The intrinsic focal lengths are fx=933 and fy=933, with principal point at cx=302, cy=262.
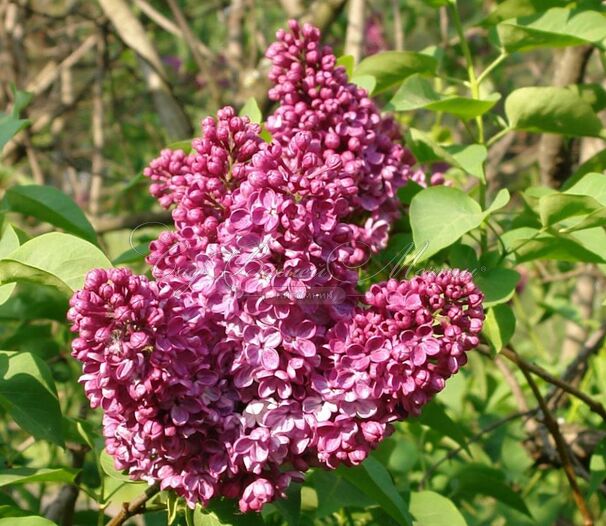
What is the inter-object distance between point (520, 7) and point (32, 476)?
990 millimetres

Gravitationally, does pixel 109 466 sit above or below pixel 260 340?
below

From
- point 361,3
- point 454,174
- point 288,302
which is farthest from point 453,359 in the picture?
point 361,3

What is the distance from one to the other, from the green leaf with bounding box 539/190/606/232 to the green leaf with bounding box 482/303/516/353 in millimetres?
124

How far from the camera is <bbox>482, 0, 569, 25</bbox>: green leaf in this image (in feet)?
4.71

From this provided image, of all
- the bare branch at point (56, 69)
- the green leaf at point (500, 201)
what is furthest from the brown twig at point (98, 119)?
the green leaf at point (500, 201)

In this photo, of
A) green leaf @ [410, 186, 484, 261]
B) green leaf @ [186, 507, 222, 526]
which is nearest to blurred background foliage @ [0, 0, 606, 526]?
green leaf @ [186, 507, 222, 526]

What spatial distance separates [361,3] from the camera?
2.61 meters

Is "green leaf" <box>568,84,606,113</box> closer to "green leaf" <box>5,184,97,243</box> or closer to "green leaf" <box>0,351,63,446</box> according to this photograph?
"green leaf" <box>5,184,97,243</box>

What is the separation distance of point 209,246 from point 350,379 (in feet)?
0.64

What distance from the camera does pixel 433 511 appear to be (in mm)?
1272

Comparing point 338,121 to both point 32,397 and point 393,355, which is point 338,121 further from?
point 32,397

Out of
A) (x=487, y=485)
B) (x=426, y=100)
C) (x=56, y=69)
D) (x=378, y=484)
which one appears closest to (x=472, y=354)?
(x=487, y=485)

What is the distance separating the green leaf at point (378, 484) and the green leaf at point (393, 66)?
0.58 meters

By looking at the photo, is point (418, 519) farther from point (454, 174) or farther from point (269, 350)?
point (454, 174)
